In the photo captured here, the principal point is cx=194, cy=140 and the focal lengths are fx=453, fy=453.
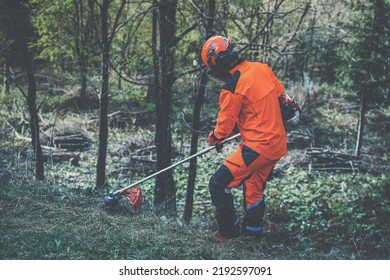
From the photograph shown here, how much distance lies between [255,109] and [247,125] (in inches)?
8.9

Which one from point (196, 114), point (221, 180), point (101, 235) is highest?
point (196, 114)

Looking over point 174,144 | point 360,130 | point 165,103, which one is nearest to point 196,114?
point 165,103

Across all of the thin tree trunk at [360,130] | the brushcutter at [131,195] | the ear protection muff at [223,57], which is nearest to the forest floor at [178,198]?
the brushcutter at [131,195]

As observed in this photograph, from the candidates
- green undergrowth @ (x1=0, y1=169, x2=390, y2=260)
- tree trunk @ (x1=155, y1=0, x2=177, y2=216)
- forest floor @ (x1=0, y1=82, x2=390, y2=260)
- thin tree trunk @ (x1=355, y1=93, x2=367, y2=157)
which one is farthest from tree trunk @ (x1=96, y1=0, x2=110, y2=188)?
thin tree trunk @ (x1=355, y1=93, x2=367, y2=157)

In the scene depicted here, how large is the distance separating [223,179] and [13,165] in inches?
155

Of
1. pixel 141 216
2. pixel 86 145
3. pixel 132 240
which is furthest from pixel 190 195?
pixel 86 145

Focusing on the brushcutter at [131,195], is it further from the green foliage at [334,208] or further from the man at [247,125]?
the green foliage at [334,208]

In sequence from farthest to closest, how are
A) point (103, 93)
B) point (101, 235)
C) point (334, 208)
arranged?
point (334, 208) → point (103, 93) → point (101, 235)

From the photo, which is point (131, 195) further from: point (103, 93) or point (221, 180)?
point (103, 93)

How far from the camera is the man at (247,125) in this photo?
4.91 meters

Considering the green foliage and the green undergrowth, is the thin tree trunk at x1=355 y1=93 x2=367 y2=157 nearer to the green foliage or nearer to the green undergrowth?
the green foliage

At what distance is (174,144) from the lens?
13992 mm

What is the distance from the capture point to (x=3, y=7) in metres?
8.09

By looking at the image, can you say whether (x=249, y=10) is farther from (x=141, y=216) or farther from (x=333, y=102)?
(x=333, y=102)
